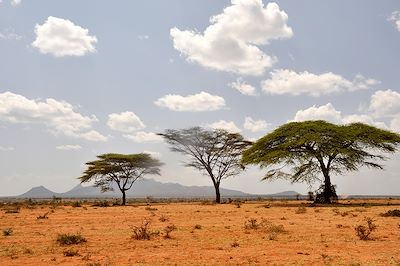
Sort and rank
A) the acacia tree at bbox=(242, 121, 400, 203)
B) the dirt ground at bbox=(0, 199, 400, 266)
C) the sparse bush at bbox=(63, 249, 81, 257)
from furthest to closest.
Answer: the acacia tree at bbox=(242, 121, 400, 203) < the sparse bush at bbox=(63, 249, 81, 257) < the dirt ground at bbox=(0, 199, 400, 266)

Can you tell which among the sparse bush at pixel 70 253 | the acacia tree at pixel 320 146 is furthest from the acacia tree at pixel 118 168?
the sparse bush at pixel 70 253

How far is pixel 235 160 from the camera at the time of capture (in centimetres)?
5444

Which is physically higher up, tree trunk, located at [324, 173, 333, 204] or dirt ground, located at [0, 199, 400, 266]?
tree trunk, located at [324, 173, 333, 204]

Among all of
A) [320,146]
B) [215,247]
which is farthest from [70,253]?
[320,146]

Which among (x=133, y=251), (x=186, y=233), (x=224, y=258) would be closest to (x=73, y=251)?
(x=133, y=251)

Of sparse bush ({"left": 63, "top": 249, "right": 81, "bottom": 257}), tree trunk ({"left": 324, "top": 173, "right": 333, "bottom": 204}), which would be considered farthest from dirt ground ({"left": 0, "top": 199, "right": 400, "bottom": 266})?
tree trunk ({"left": 324, "top": 173, "right": 333, "bottom": 204})

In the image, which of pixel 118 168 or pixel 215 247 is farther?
pixel 118 168

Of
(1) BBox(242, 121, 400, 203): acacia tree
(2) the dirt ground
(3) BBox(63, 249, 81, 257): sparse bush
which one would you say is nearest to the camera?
(2) the dirt ground

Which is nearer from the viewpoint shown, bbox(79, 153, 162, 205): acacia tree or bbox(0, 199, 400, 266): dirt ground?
bbox(0, 199, 400, 266): dirt ground

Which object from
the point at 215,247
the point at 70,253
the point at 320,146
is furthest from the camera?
the point at 320,146

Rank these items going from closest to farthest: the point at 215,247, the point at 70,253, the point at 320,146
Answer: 1. the point at 70,253
2. the point at 215,247
3. the point at 320,146

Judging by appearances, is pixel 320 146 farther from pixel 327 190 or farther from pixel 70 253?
pixel 70 253

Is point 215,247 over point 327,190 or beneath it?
beneath

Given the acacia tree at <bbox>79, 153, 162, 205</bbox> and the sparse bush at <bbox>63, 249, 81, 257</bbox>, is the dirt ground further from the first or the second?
the acacia tree at <bbox>79, 153, 162, 205</bbox>
